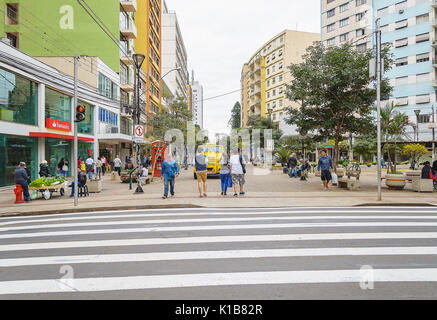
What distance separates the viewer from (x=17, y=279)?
384cm

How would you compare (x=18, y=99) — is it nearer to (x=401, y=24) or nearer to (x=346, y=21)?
(x=401, y=24)

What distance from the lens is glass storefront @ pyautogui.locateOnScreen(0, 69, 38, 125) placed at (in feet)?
53.7

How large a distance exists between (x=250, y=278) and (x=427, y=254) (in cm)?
308

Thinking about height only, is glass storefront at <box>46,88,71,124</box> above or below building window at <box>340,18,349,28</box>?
below

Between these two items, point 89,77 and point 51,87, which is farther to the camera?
point 89,77

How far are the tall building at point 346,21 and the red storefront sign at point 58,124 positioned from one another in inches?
1608

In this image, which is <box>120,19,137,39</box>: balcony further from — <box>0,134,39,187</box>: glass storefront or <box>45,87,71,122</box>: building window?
<box>0,134,39,187</box>: glass storefront

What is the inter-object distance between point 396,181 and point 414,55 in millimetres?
35243

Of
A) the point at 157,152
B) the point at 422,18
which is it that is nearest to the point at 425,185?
the point at 157,152

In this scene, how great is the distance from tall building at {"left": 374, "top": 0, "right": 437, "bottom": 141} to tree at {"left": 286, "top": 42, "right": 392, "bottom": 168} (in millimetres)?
28708

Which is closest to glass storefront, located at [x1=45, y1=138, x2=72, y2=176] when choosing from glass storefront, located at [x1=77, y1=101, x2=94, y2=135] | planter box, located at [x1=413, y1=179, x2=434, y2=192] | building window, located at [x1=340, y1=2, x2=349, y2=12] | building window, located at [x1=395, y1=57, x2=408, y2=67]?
glass storefront, located at [x1=77, y1=101, x2=94, y2=135]

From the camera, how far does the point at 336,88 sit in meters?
14.3

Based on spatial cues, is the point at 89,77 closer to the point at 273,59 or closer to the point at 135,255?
the point at 135,255
